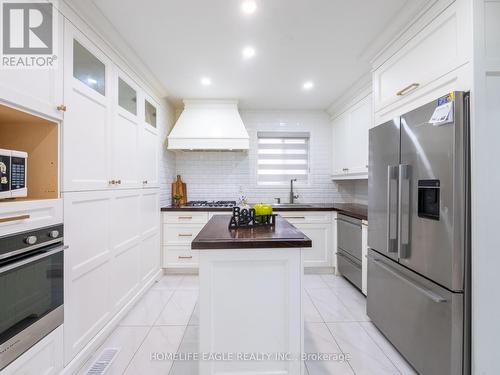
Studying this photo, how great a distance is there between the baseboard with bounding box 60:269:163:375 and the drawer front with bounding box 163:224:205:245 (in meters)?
0.82

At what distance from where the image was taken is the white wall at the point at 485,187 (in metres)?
1.33

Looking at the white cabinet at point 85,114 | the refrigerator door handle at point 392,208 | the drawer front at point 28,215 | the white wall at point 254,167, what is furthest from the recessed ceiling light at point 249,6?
the white wall at point 254,167

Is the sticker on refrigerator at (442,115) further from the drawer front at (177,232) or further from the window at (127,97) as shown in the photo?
the drawer front at (177,232)

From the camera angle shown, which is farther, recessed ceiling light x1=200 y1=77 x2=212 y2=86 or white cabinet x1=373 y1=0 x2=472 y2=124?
recessed ceiling light x1=200 y1=77 x2=212 y2=86

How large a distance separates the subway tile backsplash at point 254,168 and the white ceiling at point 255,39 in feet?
2.99

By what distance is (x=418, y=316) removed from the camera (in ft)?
5.34

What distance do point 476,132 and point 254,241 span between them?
4.44 ft

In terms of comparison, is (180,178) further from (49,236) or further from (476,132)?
(476,132)

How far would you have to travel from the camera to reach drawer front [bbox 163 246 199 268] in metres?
3.40

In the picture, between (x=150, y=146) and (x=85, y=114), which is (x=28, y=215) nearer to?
(x=85, y=114)

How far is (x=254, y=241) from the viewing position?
4.60 feet

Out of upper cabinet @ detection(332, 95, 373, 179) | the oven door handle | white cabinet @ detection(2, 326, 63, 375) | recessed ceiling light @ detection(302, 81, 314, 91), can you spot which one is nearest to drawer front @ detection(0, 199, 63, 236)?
the oven door handle

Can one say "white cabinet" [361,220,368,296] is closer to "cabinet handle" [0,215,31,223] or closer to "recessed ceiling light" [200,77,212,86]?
"recessed ceiling light" [200,77,212,86]

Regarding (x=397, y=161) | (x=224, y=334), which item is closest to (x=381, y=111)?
(x=397, y=161)
